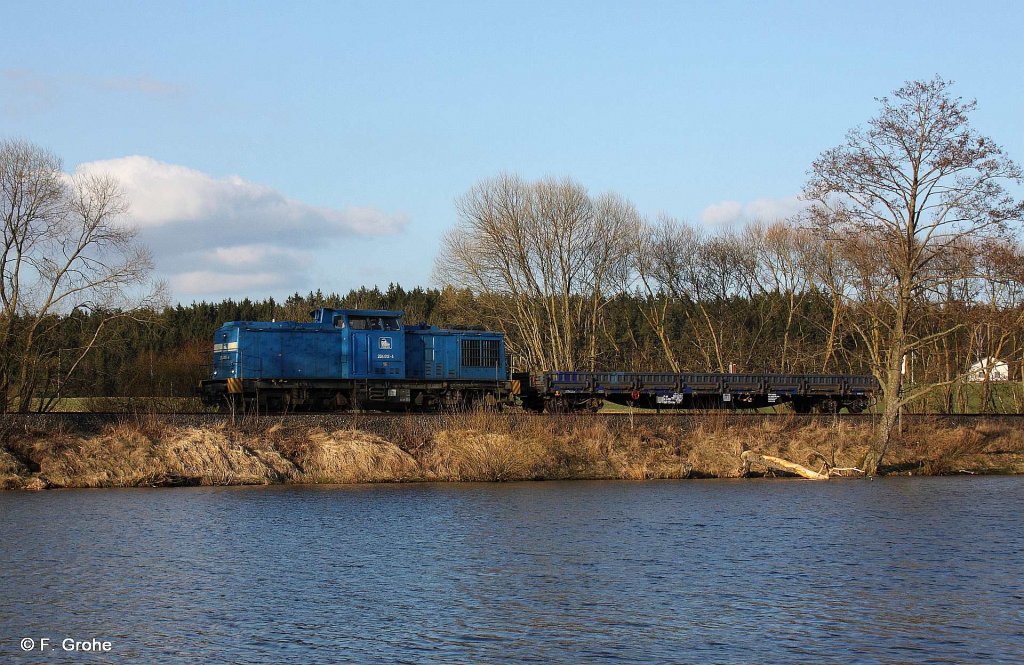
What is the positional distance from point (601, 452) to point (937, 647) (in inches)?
814

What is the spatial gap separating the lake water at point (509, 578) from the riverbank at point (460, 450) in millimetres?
2079

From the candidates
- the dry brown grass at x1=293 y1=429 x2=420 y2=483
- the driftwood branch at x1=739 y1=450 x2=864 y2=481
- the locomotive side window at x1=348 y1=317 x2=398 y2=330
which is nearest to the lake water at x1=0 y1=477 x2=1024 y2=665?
the dry brown grass at x1=293 y1=429 x2=420 y2=483

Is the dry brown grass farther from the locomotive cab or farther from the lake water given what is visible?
the locomotive cab

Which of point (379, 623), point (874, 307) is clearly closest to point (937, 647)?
point (379, 623)

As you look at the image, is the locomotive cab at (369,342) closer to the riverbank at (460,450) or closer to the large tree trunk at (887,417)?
the riverbank at (460,450)

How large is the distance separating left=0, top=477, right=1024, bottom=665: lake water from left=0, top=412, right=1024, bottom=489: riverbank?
208 centimetres

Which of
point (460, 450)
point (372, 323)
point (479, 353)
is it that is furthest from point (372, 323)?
point (460, 450)

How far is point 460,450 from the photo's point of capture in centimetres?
3244

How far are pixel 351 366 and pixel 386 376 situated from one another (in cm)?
133

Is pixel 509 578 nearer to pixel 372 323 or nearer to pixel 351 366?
pixel 351 366

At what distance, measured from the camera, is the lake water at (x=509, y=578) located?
13.4 metres

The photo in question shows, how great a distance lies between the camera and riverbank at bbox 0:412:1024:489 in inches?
1168

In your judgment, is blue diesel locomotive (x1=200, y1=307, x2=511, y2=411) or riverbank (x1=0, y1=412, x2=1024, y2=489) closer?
riverbank (x1=0, y1=412, x2=1024, y2=489)

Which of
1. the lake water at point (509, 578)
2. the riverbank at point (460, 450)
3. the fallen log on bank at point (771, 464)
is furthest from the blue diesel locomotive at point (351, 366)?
the fallen log on bank at point (771, 464)
